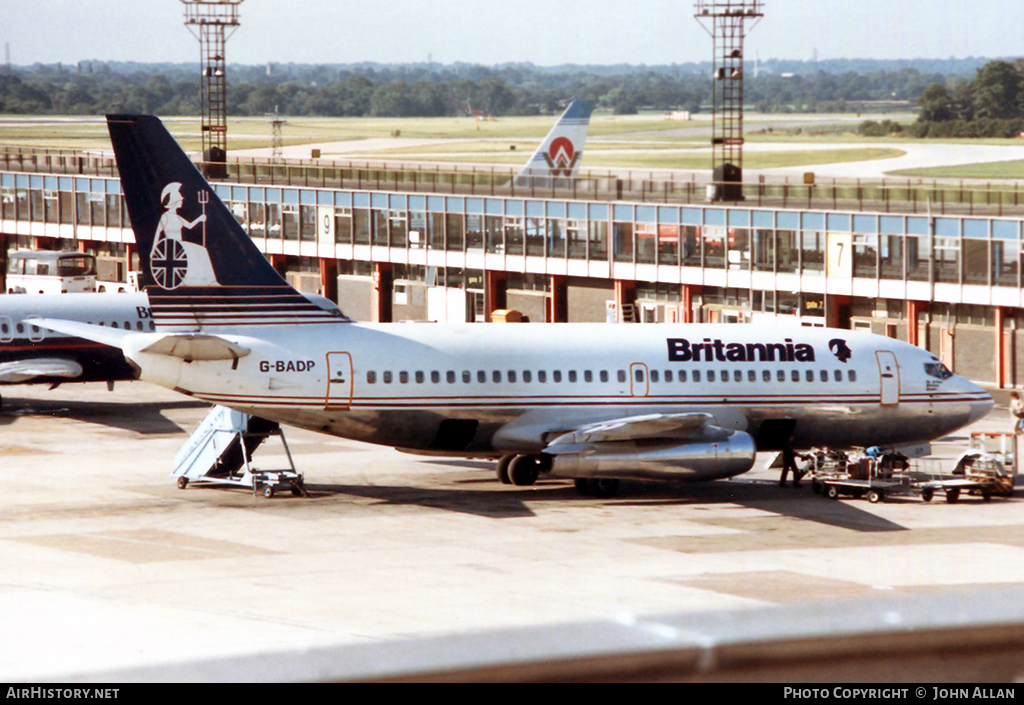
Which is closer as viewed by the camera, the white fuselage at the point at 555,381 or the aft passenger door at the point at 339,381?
the white fuselage at the point at 555,381

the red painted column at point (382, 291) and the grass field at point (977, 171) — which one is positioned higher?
the grass field at point (977, 171)

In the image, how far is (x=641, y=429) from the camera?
1364 inches

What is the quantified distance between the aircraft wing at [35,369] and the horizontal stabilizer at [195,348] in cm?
1843

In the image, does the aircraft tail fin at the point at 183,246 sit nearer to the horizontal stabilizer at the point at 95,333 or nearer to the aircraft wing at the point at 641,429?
the horizontal stabilizer at the point at 95,333

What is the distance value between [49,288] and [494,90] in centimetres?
10857

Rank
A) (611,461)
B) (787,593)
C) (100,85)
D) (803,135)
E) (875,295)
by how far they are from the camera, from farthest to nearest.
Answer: (803,135), (100,85), (875,295), (611,461), (787,593)

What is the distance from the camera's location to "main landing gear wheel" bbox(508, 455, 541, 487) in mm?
37750

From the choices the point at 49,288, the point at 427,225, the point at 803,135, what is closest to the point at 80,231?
the point at 49,288

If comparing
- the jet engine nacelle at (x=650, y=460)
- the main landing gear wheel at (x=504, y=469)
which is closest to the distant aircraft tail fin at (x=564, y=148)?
the main landing gear wheel at (x=504, y=469)

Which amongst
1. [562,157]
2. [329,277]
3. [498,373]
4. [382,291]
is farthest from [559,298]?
[498,373]

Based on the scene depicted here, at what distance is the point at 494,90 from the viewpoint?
567 ft

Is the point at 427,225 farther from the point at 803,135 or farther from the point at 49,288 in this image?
the point at 803,135

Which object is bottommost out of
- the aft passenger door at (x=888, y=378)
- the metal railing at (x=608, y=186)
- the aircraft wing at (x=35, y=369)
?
the aircraft wing at (x=35, y=369)

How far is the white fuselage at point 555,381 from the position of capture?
3353cm
